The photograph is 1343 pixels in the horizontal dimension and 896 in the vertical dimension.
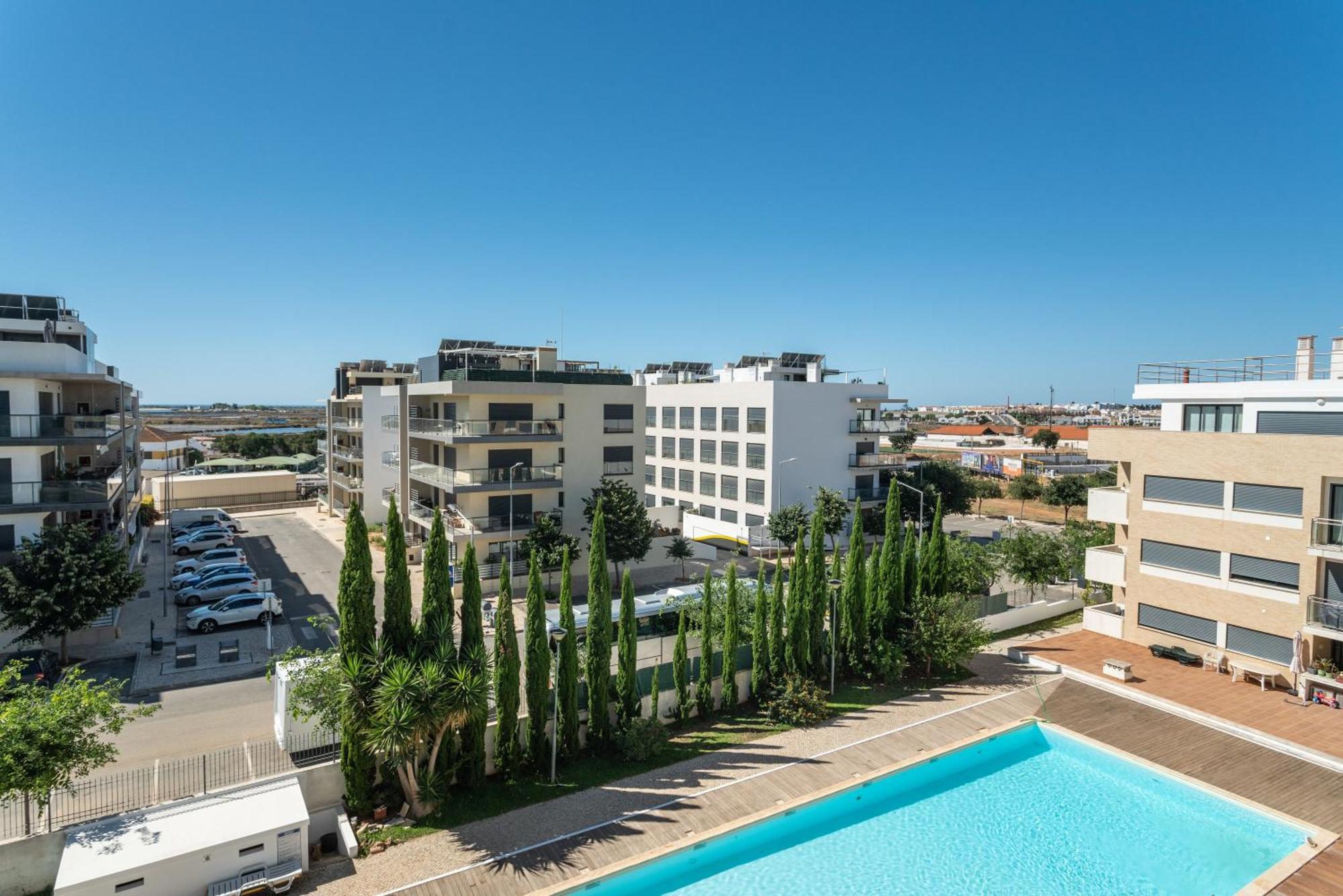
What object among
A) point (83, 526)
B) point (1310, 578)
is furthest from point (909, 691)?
point (83, 526)

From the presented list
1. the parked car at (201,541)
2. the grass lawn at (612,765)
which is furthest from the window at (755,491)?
the parked car at (201,541)

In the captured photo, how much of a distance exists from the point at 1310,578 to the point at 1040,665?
8.58m

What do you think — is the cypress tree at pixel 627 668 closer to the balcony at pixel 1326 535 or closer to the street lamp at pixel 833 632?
the street lamp at pixel 833 632

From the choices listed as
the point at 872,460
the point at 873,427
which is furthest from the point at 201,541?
the point at 873,427

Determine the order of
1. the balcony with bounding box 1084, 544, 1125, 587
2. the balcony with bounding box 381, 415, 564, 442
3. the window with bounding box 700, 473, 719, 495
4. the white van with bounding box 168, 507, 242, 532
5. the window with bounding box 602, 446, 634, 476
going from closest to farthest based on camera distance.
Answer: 1. the balcony with bounding box 1084, 544, 1125, 587
2. the balcony with bounding box 381, 415, 564, 442
3. the window with bounding box 602, 446, 634, 476
4. the white van with bounding box 168, 507, 242, 532
5. the window with bounding box 700, 473, 719, 495

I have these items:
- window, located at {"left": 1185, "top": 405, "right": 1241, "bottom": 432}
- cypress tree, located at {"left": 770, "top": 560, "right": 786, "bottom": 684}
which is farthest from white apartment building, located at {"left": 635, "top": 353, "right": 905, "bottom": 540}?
cypress tree, located at {"left": 770, "top": 560, "right": 786, "bottom": 684}

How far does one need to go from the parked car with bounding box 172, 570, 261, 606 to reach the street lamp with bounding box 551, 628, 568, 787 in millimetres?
20407

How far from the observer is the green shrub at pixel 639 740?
18.8 meters

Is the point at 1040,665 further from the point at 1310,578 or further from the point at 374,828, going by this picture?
the point at 374,828

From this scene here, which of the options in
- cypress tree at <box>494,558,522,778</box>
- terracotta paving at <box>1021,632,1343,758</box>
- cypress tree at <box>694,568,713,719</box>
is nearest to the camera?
cypress tree at <box>494,558,522,778</box>

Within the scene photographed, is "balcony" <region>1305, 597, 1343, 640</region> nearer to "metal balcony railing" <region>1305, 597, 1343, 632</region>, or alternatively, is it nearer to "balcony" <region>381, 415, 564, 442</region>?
"metal balcony railing" <region>1305, 597, 1343, 632</region>

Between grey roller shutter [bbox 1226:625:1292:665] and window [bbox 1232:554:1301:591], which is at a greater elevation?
window [bbox 1232:554:1301:591]

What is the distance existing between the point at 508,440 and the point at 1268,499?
30.0 meters

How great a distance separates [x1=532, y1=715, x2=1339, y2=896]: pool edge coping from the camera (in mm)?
14430
